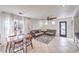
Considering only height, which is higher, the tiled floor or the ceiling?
the ceiling

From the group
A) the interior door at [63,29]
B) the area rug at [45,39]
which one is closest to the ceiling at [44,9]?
the interior door at [63,29]

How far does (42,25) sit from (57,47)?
1.54 feet

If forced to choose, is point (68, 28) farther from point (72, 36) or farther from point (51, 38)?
point (51, 38)

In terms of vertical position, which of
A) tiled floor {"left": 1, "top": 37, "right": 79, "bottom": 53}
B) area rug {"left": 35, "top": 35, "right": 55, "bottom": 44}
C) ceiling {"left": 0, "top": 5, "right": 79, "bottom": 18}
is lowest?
tiled floor {"left": 1, "top": 37, "right": 79, "bottom": 53}

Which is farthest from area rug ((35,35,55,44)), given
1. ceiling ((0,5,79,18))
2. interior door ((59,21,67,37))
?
ceiling ((0,5,79,18))

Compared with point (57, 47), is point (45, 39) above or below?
above

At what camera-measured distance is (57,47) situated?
1683 mm

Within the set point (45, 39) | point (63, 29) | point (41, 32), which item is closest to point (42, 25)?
point (41, 32)

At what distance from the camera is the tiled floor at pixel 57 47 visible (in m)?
1.66

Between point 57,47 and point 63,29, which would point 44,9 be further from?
point 57,47

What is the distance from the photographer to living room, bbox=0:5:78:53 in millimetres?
1643

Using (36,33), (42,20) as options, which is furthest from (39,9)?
(36,33)

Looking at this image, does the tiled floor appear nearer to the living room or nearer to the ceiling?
the living room

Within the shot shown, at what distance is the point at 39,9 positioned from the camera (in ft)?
5.48
